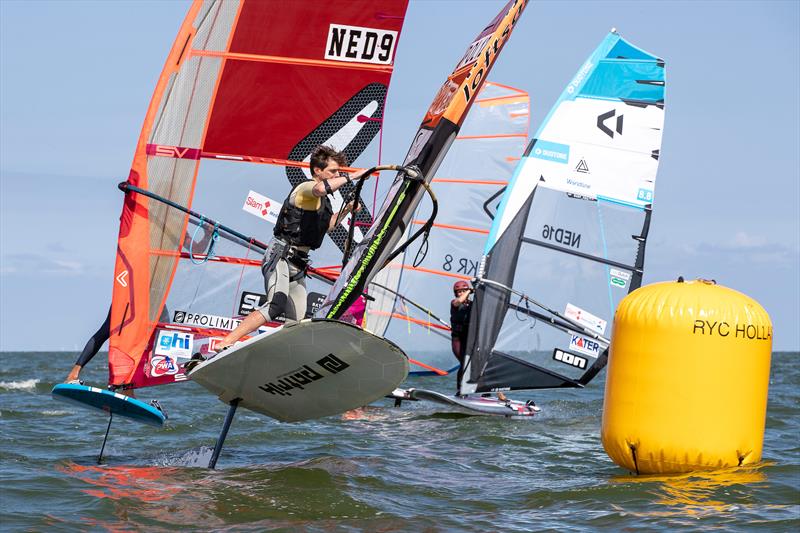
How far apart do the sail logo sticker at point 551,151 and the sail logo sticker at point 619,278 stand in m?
1.46

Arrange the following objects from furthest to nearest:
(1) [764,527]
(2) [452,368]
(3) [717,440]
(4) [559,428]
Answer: (2) [452,368] < (4) [559,428] < (3) [717,440] < (1) [764,527]

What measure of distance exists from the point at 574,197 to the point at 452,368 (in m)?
4.01

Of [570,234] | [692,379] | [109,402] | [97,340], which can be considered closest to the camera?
[692,379]

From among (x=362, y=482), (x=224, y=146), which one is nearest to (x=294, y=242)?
(x=362, y=482)

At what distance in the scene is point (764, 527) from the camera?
5.29m

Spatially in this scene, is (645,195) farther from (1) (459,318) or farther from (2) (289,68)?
(2) (289,68)

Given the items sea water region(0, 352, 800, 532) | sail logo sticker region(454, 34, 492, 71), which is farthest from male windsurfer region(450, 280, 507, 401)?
sail logo sticker region(454, 34, 492, 71)

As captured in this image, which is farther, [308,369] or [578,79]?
[578,79]

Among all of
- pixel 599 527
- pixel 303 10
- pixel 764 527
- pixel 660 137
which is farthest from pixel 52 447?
pixel 660 137

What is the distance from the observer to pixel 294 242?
267 inches

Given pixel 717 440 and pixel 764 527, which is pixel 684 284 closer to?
pixel 717 440

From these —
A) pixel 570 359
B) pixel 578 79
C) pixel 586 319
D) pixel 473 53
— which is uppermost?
pixel 578 79

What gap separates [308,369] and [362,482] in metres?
0.86

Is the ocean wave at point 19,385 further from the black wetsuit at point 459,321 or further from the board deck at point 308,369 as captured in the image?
the board deck at point 308,369
